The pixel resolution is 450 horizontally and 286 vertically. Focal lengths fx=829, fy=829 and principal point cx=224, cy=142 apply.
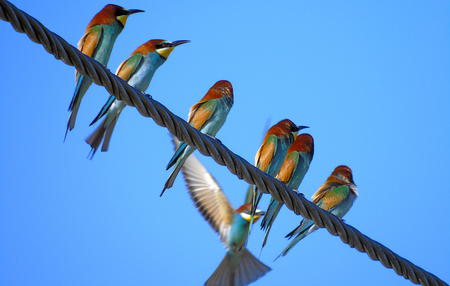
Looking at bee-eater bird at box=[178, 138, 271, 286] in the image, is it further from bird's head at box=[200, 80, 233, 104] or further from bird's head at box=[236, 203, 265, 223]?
bird's head at box=[200, 80, 233, 104]

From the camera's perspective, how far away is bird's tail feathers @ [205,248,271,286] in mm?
5098

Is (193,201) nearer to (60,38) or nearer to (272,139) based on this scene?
(272,139)

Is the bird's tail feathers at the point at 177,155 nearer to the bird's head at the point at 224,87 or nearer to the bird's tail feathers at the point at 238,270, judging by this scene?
the bird's head at the point at 224,87

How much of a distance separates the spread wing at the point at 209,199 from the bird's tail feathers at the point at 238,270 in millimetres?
227

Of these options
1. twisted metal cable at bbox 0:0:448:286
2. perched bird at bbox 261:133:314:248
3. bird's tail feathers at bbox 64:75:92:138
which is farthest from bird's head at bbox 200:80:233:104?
twisted metal cable at bbox 0:0:448:286

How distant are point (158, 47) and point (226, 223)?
1.68 m

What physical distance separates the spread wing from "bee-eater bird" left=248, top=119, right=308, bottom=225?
5.00 ft

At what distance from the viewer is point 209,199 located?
5426 mm

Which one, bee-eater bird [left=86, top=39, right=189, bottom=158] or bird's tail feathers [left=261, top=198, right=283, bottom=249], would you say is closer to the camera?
bird's tail feathers [left=261, top=198, right=283, bottom=249]

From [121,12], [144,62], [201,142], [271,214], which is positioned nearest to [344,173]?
[271,214]

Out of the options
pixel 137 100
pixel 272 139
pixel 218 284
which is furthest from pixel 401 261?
pixel 218 284

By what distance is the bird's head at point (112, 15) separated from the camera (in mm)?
3764

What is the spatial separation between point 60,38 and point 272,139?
6.04 ft

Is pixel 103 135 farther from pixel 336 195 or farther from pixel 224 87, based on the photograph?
pixel 336 195
